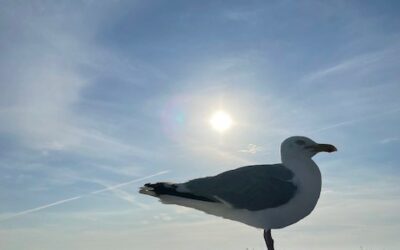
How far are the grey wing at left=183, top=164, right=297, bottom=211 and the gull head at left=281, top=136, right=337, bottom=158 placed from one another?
0.58 m

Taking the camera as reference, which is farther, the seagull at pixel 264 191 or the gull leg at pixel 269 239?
the seagull at pixel 264 191

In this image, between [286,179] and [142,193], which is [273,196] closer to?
[286,179]

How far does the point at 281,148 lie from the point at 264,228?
2.77 m

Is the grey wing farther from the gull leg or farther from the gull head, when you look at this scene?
the gull leg

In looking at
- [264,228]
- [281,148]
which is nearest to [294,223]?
[264,228]

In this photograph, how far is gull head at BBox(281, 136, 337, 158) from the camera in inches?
747

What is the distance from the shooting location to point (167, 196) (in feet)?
62.4

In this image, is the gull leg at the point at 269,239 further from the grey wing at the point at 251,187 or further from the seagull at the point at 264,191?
the grey wing at the point at 251,187

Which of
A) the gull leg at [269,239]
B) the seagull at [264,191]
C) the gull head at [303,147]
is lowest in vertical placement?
the gull leg at [269,239]

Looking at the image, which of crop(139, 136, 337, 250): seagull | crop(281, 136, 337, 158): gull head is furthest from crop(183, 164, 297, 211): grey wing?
crop(281, 136, 337, 158): gull head

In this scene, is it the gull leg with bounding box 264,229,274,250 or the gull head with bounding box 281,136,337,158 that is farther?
the gull head with bounding box 281,136,337,158

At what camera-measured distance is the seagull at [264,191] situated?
1812cm

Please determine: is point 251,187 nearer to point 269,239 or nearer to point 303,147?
point 269,239

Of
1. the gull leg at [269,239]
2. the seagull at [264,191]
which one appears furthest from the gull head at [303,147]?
the gull leg at [269,239]
